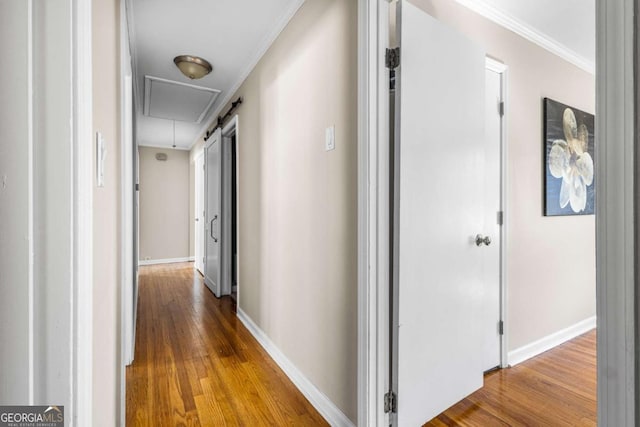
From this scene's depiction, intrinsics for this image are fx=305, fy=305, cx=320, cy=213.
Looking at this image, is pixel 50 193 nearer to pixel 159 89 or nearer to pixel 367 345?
pixel 367 345

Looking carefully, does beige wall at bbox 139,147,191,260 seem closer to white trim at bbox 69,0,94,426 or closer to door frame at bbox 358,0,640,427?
white trim at bbox 69,0,94,426

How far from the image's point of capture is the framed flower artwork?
241 cm

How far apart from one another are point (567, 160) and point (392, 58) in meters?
2.09

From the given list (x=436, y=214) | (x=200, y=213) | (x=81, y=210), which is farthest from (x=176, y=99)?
Answer: (x=81, y=210)

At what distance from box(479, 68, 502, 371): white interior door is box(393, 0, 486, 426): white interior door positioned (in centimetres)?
26

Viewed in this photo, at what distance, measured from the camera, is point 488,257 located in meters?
2.07

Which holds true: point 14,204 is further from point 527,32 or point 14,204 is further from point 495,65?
point 527,32

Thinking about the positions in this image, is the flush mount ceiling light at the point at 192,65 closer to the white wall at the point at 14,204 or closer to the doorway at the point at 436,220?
the doorway at the point at 436,220

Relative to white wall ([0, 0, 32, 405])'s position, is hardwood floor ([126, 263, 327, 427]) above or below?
below

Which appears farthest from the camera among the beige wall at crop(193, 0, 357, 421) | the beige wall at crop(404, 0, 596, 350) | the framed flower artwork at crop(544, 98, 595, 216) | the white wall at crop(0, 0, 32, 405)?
the framed flower artwork at crop(544, 98, 595, 216)

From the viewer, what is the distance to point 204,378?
2039 millimetres

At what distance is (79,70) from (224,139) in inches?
140

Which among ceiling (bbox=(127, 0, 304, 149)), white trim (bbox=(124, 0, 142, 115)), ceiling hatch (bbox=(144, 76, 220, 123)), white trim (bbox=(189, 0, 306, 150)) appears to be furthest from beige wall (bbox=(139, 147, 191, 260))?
white trim (bbox=(124, 0, 142, 115))

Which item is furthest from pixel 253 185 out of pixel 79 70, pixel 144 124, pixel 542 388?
pixel 144 124
